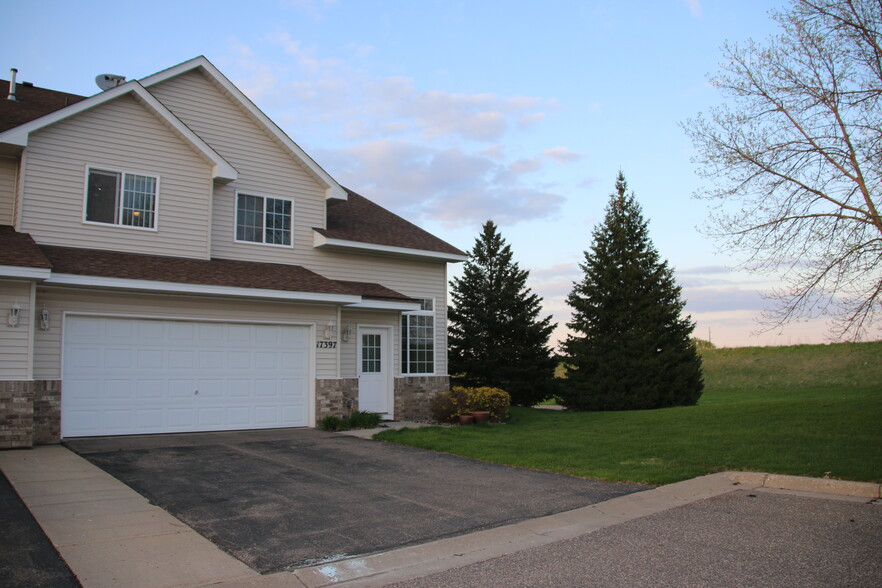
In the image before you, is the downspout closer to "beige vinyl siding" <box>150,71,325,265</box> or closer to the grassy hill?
"beige vinyl siding" <box>150,71,325,265</box>

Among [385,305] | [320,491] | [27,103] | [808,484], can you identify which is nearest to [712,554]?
[808,484]

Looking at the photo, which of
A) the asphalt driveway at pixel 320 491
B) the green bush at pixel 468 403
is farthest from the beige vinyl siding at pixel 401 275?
the asphalt driveway at pixel 320 491

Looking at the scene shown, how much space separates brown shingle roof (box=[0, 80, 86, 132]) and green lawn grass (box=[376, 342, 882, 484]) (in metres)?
9.86

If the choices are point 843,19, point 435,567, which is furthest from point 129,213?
point 843,19

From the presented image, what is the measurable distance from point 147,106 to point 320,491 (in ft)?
32.4

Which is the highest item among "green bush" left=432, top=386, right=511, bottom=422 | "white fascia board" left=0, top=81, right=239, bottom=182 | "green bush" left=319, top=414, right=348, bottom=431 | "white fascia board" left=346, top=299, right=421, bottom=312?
"white fascia board" left=0, top=81, right=239, bottom=182

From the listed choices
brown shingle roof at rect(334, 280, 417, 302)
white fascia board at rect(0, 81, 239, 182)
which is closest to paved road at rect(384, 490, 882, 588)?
brown shingle roof at rect(334, 280, 417, 302)

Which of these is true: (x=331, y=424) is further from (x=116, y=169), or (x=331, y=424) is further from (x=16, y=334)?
(x=116, y=169)

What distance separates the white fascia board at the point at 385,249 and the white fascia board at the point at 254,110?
1310 millimetres

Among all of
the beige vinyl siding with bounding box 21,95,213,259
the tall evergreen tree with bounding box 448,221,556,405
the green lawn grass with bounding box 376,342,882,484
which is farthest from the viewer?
the tall evergreen tree with bounding box 448,221,556,405

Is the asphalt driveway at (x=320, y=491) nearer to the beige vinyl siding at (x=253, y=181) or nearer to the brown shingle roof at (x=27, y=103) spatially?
the beige vinyl siding at (x=253, y=181)

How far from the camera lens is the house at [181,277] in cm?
1220

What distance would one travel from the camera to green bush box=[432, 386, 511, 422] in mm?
16734

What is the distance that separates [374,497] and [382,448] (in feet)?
13.6
